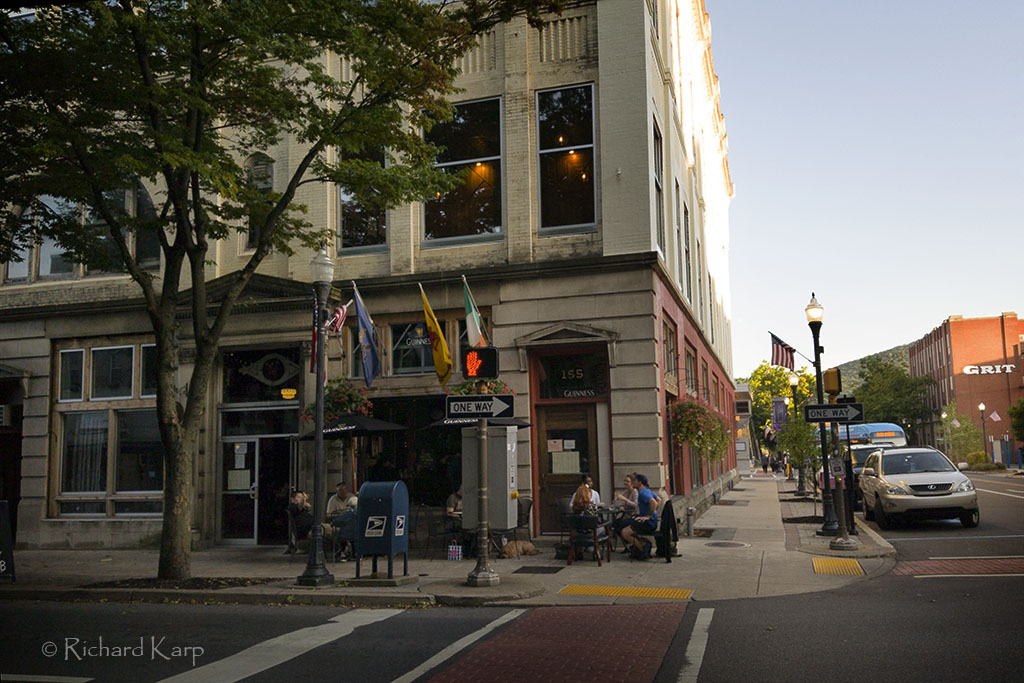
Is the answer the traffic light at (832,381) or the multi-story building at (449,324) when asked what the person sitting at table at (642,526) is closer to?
the multi-story building at (449,324)

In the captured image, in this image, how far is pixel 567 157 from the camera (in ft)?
58.4

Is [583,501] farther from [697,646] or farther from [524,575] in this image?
[697,646]

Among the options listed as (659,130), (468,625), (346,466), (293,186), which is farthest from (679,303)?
(468,625)

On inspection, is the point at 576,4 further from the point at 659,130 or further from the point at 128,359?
the point at 128,359

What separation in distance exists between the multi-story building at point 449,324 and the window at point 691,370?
2.78 metres

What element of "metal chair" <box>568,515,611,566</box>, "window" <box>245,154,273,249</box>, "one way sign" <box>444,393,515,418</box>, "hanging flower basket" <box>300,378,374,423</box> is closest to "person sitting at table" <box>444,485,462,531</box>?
"metal chair" <box>568,515,611,566</box>

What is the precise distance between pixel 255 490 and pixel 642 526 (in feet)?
30.4

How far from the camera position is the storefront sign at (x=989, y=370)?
87812 mm

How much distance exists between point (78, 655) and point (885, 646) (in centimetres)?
762

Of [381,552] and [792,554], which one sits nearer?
[381,552]

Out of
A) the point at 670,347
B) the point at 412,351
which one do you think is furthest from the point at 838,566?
the point at 412,351

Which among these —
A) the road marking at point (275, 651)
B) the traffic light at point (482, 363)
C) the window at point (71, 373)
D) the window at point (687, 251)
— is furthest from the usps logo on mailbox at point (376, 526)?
the window at point (687, 251)

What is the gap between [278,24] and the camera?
12.7m

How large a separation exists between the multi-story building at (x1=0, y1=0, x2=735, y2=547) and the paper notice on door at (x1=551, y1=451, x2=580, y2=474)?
1.8 inches
